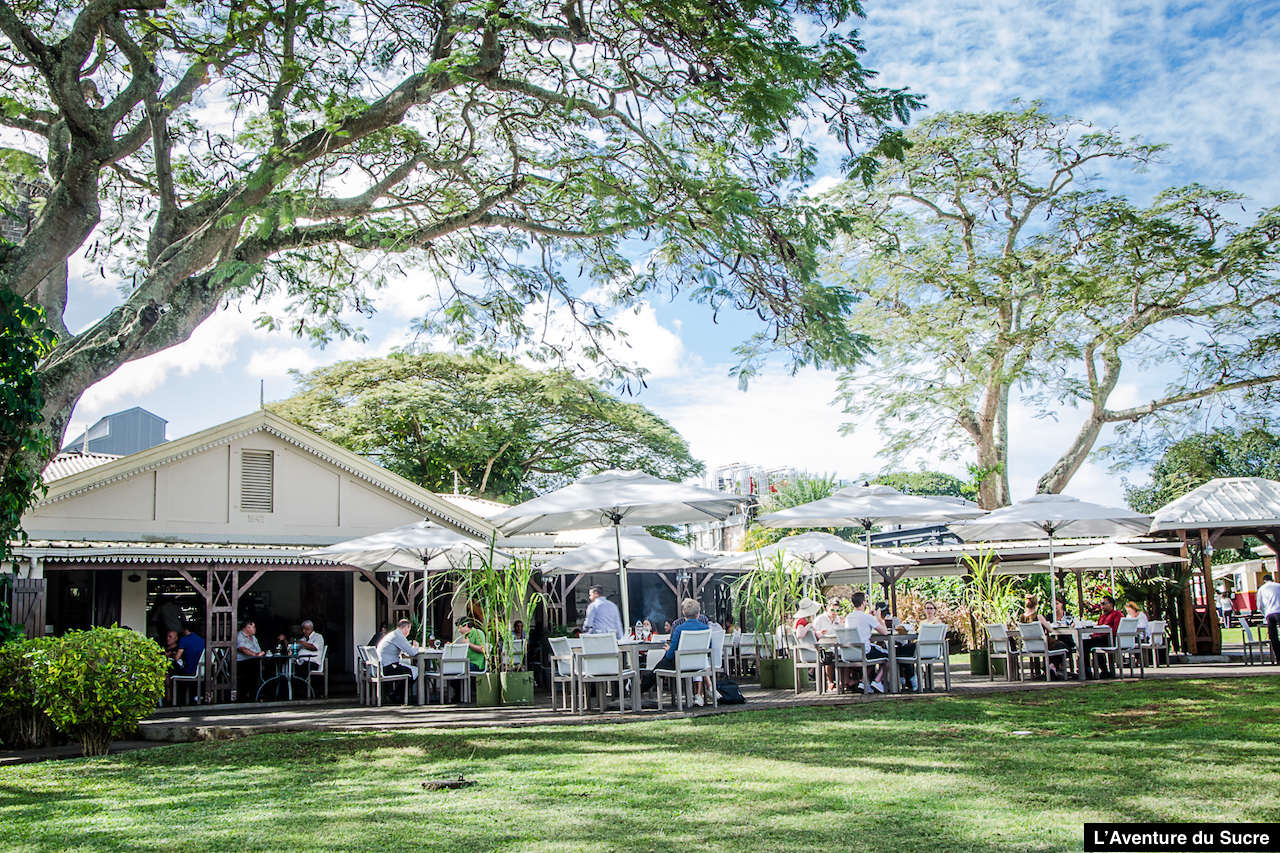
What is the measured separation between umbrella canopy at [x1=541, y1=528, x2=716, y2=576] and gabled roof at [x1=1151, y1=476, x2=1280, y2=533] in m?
8.36

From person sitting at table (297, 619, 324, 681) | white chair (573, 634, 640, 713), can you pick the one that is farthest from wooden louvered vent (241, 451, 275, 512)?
white chair (573, 634, 640, 713)

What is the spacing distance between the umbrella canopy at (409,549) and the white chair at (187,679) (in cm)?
221

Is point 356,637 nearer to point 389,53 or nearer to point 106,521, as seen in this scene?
point 106,521

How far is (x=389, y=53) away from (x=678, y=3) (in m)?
3.72

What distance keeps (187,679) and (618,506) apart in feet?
25.7

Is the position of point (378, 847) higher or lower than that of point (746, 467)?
lower

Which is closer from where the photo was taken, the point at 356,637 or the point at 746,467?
the point at 356,637

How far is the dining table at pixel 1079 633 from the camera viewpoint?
1160 centimetres

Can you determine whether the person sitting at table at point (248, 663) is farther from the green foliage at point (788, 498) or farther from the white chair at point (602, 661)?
the green foliage at point (788, 498)

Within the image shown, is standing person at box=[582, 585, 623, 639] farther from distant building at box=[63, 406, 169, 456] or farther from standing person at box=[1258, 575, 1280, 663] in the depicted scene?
distant building at box=[63, 406, 169, 456]

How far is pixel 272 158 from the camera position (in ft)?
27.7

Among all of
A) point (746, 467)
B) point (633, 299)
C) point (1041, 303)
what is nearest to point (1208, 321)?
point (1041, 303)

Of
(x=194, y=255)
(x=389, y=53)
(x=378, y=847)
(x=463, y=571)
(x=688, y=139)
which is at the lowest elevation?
(x=378, y=847)

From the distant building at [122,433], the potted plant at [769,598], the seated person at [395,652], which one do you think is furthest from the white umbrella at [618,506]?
the distant building at [122,433]
